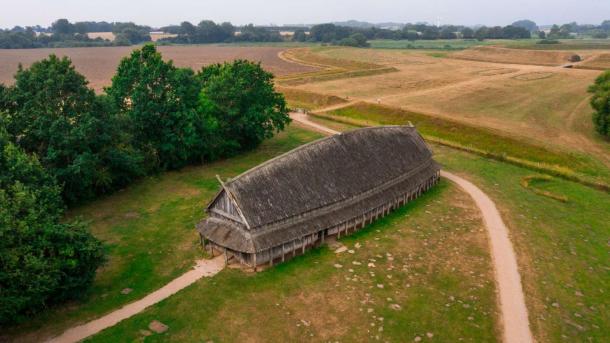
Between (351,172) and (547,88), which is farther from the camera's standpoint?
(547,88)

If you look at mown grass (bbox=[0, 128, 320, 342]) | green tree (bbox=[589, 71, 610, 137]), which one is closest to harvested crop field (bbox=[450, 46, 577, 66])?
green tree (bbox=[589, 71, 610, 137])

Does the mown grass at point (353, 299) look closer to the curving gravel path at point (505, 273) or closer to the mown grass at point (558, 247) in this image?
the curving gravel path at point (505, 273)

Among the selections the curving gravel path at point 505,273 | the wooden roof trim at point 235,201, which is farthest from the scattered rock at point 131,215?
the curving gravel path at point 505,273

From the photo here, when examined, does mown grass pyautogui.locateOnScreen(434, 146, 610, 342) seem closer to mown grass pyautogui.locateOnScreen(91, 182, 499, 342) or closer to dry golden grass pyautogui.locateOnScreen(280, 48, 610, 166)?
mown grass pyautogui.locateOnScreen(91, 182, 499, 342)

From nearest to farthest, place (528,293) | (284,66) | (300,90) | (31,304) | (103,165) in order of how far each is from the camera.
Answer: (31,304)
(528,293)
(103,165)
(300,90)
(284,66)

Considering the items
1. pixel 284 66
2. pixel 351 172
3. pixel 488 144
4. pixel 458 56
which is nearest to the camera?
pixel 351 172

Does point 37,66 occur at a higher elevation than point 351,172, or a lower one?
higher

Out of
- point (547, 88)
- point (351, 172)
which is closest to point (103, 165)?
point (351, 172)

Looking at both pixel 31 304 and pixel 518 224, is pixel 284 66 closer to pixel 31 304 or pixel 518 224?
pixel 518 224

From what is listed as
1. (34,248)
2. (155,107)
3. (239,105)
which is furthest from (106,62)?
(34,248)
